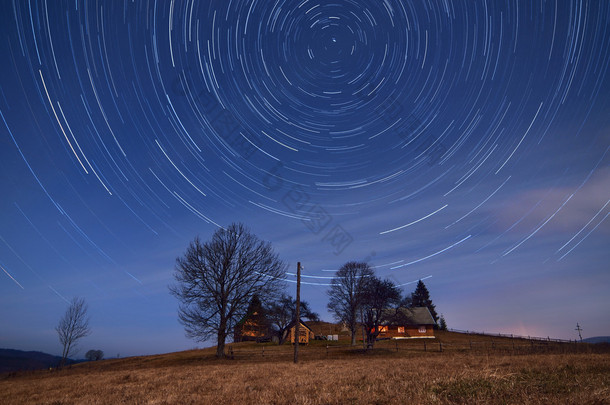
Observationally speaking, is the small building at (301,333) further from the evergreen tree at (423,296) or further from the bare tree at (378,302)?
the evergreen tree at (423,296)

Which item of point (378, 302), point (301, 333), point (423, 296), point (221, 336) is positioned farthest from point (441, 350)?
point (423, 296)

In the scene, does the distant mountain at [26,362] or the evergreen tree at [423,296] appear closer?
the distant mountain at [26,362]

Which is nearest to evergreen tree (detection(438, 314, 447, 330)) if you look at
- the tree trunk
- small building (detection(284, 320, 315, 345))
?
small building (detection(284, 320, 315, 345))

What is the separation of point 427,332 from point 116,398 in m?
75.5

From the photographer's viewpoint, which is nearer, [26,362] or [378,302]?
[26,362]

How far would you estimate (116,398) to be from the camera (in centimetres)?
1050

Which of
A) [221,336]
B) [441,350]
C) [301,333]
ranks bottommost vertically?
[441,350]

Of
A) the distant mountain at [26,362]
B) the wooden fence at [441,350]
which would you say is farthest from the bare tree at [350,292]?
the distant mountain at [26,362]

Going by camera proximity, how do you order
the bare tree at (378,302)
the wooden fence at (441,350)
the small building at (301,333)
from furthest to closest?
the small building at (301,333), the bare tree at (378,302), the wooden fence at (441,350)

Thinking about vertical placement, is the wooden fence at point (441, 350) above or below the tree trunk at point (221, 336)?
below

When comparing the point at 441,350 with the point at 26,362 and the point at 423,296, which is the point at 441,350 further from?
the point at 423,296

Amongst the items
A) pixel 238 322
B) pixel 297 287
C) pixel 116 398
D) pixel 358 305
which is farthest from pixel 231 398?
pixel 358 305

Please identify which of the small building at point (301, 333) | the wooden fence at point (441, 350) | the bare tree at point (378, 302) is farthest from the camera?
the small building at point (301, 333)

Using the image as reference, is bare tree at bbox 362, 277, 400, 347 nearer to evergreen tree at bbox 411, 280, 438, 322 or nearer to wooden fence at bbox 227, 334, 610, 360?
wooden fence at bbox 227, 334, 610, 360
